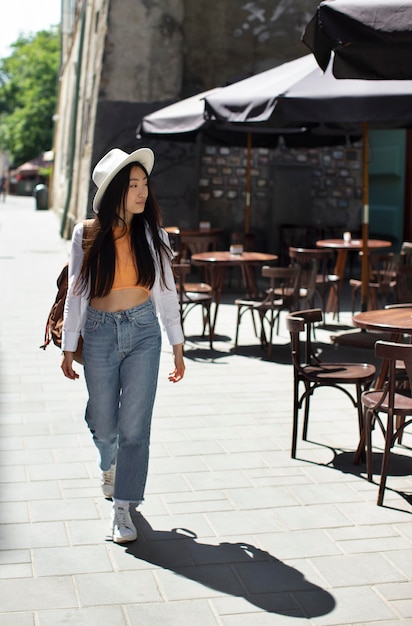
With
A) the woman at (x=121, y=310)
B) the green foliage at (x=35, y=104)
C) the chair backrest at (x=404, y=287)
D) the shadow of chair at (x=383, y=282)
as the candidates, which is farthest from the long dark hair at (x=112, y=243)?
the green foliage at (x=35, y=104)

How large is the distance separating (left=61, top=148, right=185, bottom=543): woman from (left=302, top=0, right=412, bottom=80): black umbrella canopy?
71.9 inches

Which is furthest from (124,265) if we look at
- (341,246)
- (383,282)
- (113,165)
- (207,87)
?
(207,87)

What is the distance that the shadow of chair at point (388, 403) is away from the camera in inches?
189

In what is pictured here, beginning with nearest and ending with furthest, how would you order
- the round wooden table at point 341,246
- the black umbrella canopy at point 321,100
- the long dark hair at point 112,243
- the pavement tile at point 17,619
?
the pavement tile at point 17,619 → the long dark hair at point 112,243 → the black umbrella canopy at point 321,100 → the round wooden table at point 341,246

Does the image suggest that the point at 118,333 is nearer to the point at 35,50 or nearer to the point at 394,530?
the point at 394,530

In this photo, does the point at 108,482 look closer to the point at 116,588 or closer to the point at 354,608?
the point at 116,588

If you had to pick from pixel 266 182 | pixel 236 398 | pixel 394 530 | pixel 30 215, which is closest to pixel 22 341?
pixel 236 398

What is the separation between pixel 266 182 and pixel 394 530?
1120cm

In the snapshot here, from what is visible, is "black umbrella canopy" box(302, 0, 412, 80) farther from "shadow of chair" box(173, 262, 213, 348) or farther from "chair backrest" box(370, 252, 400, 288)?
"chair backrest" box(370, 252, 400, 288)

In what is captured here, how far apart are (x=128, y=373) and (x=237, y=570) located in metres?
0.93

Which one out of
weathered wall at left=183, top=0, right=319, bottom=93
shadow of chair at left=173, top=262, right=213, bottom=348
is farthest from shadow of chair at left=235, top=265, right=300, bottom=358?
weathered wall at left=183, top=0, right=319, bottom=93

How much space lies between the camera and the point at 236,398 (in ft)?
24.0

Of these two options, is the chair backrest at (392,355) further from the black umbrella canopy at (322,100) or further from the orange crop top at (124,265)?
the black umbrella canopy at (322,100)

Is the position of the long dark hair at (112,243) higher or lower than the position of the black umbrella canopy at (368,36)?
lower
